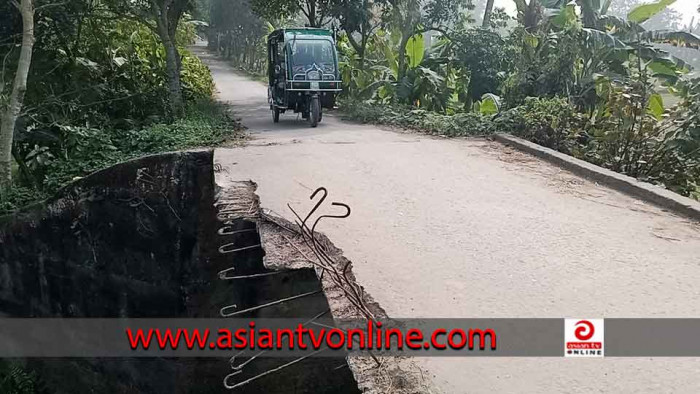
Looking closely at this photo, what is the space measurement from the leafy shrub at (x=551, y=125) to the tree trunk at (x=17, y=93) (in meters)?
7.71

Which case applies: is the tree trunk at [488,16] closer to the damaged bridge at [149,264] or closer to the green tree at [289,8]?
the green tree at [289,8]

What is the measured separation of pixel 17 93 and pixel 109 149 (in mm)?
1746

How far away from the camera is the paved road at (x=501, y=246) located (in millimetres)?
3170

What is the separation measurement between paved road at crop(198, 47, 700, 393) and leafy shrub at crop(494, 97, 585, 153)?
3.25ft

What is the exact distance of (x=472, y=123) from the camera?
10.8m

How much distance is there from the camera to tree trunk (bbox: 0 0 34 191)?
8.40 metres

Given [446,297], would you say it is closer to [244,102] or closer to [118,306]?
[118,306]

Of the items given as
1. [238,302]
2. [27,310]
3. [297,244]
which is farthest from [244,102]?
[297,244]

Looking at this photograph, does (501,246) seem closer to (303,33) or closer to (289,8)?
(303,33)

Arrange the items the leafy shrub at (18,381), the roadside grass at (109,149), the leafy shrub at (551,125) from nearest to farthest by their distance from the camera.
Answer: the leafy shrub at (18,381) < the roadside grass at (109,149) < the leafy shrub at (551,125)

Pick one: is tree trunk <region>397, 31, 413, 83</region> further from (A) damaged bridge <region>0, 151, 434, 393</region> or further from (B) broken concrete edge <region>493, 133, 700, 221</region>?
(A) damaged bridge <region>0, 151, 434, 393</region>

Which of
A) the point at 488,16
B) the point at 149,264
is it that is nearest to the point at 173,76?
the point at 149,264

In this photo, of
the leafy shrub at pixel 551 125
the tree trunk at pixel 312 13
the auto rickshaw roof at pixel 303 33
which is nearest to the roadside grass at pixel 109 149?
the auto rickshaw roof at pixel 303 33

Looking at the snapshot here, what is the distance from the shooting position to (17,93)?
8.52m
